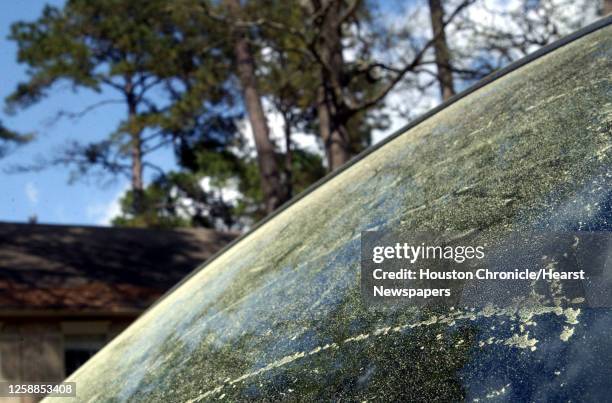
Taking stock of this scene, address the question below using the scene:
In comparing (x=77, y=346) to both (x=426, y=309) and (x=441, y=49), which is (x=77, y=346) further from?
(x=426, y=309)

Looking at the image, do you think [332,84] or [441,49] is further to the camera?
[332,84]

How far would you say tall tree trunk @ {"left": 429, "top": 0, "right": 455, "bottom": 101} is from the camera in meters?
14.9

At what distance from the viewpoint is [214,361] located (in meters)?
1.04

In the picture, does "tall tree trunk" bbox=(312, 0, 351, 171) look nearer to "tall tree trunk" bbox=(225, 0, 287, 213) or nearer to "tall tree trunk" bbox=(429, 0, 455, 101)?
"tall tree trunk" bbox=(429, 0, 455, 101)

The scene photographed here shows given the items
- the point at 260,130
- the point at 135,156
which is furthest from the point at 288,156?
the point at 260,130

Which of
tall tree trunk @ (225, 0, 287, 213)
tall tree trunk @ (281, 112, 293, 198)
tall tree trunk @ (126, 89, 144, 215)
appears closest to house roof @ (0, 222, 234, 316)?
tall tree trunk @ (225, 0, 287, 213)

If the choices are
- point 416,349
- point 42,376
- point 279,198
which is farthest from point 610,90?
point 279,198

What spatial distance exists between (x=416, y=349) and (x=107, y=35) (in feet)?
90.5

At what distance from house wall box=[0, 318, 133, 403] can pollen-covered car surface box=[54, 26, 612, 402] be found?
15.7 m

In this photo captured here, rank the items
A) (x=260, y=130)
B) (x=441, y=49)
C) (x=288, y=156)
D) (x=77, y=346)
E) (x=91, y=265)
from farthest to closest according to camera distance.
→ (x=288, y=156) → (x=260, y=130) → (x=91, y=265) → (x=77, y=346) → (x=441, y=49)

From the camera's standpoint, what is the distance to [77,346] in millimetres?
16984

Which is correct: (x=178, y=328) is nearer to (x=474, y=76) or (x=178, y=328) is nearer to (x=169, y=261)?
(x=474, y=76)

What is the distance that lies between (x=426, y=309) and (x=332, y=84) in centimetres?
1540

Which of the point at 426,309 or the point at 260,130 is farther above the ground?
the point at 260,130
